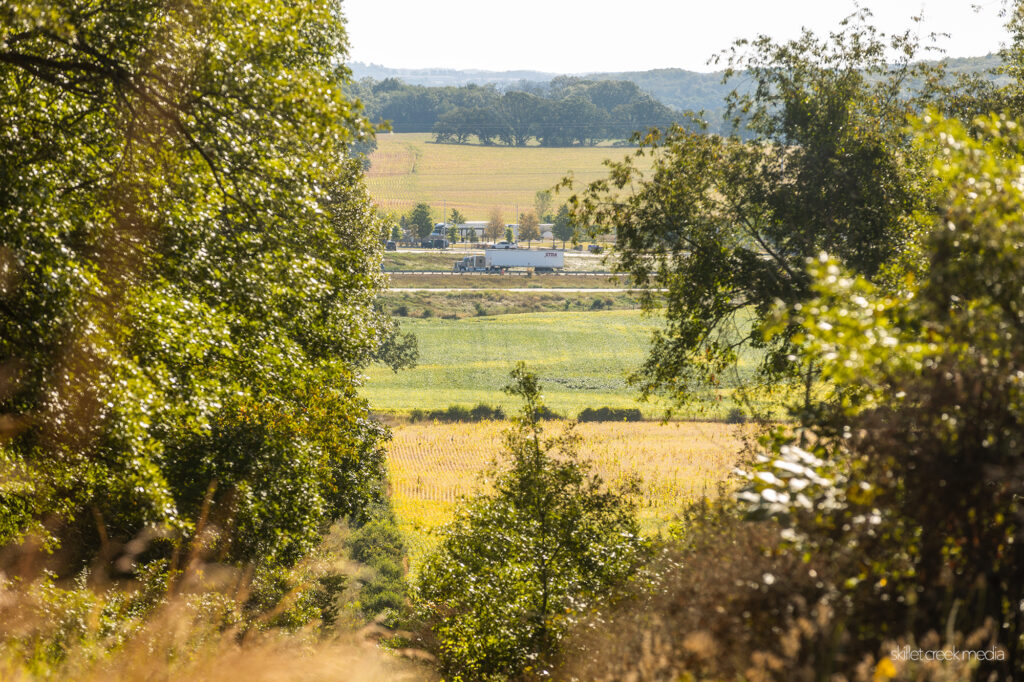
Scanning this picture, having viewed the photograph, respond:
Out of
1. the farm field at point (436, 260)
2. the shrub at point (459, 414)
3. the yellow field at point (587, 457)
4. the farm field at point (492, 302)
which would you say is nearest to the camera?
the yellow field at point (587, 457)

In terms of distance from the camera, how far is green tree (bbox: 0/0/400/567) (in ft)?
26.9

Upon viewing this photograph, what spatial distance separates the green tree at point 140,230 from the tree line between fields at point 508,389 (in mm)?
48

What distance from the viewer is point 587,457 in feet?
127

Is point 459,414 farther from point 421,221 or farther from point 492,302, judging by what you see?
point 421,221

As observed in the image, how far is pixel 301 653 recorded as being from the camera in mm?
9523

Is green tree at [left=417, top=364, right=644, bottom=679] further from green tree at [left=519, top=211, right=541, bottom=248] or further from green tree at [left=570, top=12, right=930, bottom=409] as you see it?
green tree at [left=519, top=211, right=541, bottom=248]

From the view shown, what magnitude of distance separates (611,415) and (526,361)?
1343 centimetres

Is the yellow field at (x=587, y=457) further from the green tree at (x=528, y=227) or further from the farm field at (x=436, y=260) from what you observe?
the green tree at (x=528, y=227)

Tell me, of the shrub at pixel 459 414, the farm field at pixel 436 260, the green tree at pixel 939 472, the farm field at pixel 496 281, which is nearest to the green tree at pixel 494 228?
the farm field at pixel 436 260

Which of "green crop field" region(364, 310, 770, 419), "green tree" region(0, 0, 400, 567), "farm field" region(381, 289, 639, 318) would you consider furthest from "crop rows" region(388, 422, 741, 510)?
"farm field" region(381, 289, 639, 318)

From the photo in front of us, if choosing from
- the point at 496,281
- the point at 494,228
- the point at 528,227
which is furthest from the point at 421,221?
the point at 496,281

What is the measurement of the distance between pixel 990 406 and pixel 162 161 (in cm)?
934

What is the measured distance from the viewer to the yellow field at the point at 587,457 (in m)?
36.9

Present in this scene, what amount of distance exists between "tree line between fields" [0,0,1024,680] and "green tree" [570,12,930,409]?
0.24ft
